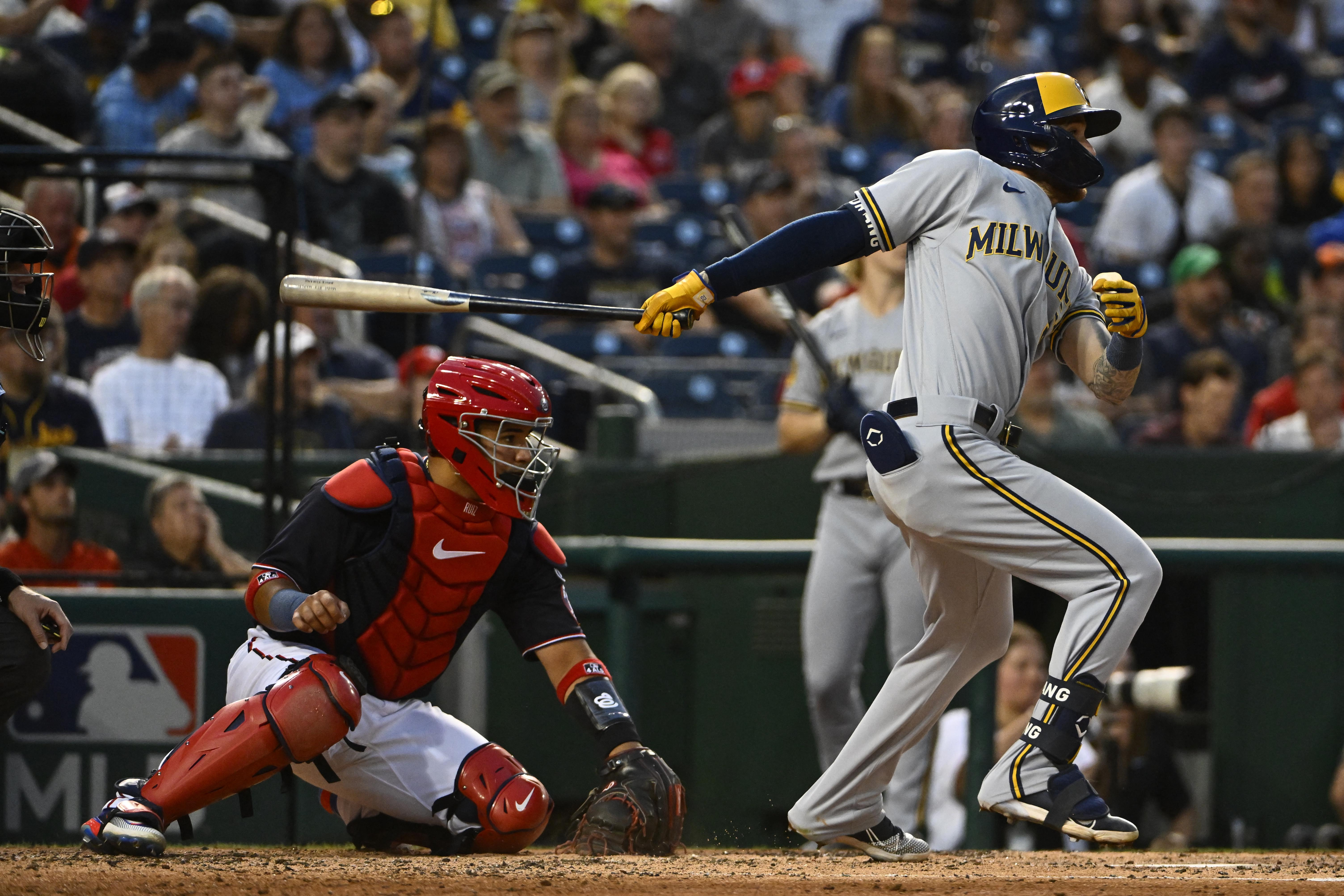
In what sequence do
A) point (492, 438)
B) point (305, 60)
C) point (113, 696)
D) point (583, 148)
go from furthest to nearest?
point (583, 148)
point (305, 60)
point (113, 696)
point (492, 438)

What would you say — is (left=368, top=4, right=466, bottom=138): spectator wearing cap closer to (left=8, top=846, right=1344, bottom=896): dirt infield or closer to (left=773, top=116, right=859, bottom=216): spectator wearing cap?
(left=773, top=116, right=859, bottom=216): spectator wearing cap

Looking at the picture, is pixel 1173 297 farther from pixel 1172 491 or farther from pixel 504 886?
pixel 504 886

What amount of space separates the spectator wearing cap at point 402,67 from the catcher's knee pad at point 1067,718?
249 inches

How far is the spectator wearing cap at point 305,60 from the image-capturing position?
9062 millimetres

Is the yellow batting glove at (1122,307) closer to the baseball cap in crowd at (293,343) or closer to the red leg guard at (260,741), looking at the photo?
the red leg guard at (260,741)

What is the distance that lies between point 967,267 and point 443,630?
1516 mm

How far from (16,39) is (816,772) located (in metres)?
5.00

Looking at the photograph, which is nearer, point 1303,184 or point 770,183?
point 770,183

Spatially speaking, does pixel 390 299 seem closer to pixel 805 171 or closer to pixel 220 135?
pixel 220 135

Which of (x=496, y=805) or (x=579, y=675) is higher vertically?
(x=579, y=675)

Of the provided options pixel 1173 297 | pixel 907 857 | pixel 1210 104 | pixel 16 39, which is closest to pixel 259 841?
pixel 907 857

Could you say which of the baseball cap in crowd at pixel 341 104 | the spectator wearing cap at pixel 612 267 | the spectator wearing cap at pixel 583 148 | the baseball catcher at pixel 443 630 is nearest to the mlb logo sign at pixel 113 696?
the baseball catcher at pixel 443 630

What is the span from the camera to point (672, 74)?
11.0 meters

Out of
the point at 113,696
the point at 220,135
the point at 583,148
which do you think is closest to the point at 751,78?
the point at 583,148
